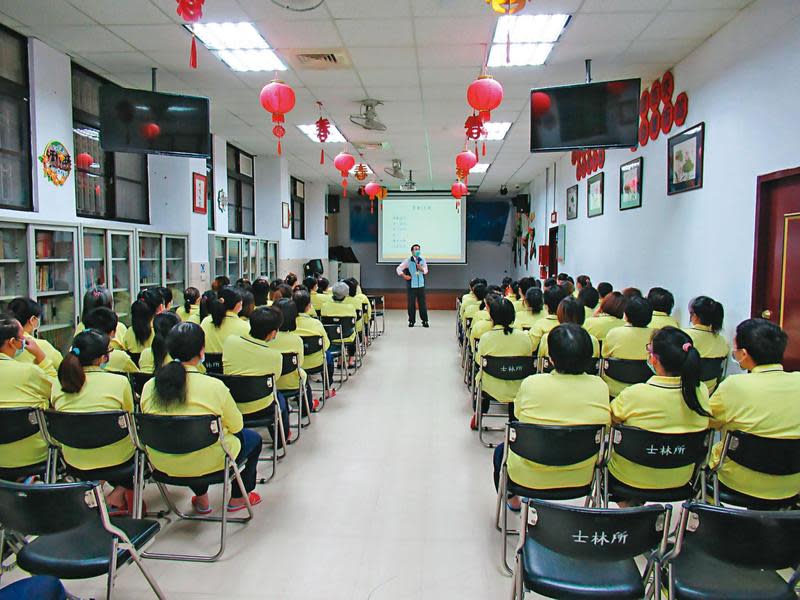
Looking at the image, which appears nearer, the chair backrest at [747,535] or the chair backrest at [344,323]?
the chair backrest at [747,535]

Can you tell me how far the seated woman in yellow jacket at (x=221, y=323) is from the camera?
13.1 ft

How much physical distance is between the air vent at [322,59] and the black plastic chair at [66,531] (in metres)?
4.17

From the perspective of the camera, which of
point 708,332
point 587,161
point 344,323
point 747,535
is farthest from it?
point 587,161

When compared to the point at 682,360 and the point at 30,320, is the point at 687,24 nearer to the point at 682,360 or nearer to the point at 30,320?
the point at 682,360

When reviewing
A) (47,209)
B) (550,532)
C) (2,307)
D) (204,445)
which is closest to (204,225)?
(47,209)

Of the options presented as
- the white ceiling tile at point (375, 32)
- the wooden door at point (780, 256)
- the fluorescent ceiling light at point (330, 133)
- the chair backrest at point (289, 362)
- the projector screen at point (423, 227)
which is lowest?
the chair backrest at point (289, 362)

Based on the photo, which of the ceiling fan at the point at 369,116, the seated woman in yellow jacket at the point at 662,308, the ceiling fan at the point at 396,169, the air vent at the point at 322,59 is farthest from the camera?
the ceiling fan at the point at 396,169

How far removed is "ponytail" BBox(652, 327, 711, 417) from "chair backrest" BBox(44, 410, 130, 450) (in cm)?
235

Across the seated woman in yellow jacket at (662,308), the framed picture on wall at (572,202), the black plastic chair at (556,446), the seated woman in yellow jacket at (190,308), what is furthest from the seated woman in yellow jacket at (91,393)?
the framed picture on wall at (572,202)

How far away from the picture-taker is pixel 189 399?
2.46 metres

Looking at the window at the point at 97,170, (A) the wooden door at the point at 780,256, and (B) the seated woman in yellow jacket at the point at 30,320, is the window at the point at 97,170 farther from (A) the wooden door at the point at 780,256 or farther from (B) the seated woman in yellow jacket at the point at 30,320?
(A) the wooden door at the point at 780,256

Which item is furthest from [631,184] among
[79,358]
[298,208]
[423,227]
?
[298,208]

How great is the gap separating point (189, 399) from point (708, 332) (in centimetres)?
331

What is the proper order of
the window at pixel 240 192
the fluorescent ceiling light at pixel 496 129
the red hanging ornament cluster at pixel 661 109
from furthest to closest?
the window at pixel 240 192, the fluorescent ceiling light at pixel 496 129, the red hanging ornament cluster at pixel 661 109
